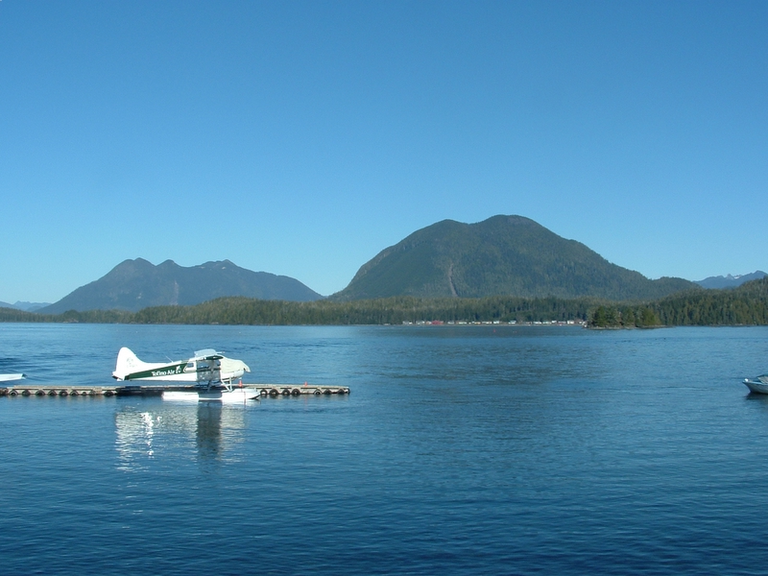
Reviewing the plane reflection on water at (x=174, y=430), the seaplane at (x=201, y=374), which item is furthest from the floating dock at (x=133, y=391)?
the plane reflection on water at (x=174, y=430)

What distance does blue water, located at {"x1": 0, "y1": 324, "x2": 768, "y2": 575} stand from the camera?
1998 cm

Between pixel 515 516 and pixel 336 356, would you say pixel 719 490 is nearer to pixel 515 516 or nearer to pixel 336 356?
pixel 515 516

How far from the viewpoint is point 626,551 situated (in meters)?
20.4

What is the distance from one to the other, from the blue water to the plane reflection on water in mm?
211

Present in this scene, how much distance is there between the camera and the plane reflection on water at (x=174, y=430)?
112 feet

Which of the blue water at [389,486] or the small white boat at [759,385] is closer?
the blue water at [389,486]

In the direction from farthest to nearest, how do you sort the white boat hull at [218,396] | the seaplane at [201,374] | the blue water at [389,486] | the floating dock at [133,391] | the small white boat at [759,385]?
the floating dock at [133,391]
the small white boat at [759,385]
the seaplane at [201,374]
the white boat hull at [218,396]
the blue water at [389,486]

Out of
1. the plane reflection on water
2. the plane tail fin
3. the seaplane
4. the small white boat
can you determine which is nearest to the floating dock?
the seaplane

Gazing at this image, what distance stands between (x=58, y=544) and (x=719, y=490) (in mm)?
23246

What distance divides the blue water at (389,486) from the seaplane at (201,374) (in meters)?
2.19

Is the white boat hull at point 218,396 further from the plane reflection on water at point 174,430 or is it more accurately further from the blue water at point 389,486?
the blue water at point 389,486

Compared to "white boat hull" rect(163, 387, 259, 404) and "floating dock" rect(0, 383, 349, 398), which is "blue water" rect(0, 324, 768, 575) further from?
"floating dock" rect(0, 383, 349, 398)

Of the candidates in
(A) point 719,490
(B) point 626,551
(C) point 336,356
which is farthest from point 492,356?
(B) point 626,551

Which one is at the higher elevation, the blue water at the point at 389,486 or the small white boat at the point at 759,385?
the small white boat at the point at 759,385
